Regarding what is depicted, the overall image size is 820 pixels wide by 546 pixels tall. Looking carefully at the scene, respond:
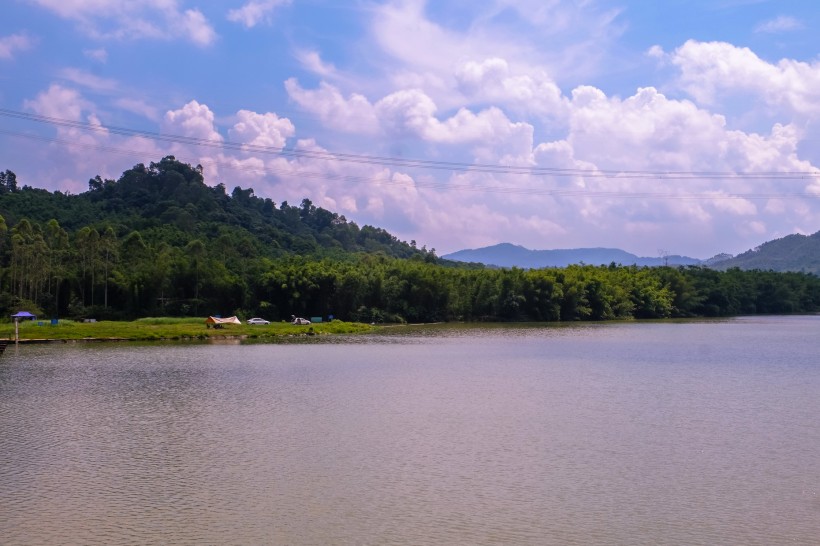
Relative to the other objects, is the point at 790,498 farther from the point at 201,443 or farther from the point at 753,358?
the point at 753,358

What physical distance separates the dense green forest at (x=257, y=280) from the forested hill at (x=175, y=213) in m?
0.38

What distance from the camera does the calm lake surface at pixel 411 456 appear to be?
1171 cm

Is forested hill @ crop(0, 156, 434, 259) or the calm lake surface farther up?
forested hill @ crop(0, 156, 434, 259)

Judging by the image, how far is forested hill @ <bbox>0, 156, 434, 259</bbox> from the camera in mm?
88938

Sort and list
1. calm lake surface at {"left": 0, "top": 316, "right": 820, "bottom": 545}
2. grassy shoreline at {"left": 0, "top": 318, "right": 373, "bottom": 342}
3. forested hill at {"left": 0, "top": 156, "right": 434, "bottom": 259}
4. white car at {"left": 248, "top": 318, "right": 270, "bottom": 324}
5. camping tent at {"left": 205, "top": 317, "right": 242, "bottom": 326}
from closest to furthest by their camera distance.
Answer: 1. calm lake surface at {"left": 0, "top": 316, "right": 820, "bottom": 545}
2. grassy shoreline at {"left": 0, "top": 318, "right": 373, "bottom": 342}
3. camping tent at {"left": 205, "top": 317, "right": 242, "bottom": 326}
4. white car at {"left": 248, "top": 318, "right": 270, "bottom": 324}
5. forested hill at {"left": 0, "top": 156, "right": 434, "bottom": 259}

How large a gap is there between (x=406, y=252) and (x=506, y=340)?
389ft

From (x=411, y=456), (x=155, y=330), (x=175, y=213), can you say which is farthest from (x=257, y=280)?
(x=411, y=456)

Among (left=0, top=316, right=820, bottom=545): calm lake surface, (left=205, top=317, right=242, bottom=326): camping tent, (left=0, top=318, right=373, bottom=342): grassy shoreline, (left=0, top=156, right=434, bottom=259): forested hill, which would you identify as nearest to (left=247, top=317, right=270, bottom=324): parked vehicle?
(left=205, top=317, right=242, bottom=326): camping tent

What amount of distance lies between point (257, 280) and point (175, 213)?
122 feet

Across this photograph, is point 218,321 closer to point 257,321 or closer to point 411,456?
point 257,321

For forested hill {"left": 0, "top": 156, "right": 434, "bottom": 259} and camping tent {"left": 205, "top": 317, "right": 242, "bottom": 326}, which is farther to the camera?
forested hill {"left": 0, "top": 156, "right": 434, "bottom": 259}

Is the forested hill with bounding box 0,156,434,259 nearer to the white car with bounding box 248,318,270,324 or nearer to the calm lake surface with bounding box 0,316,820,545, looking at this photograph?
the white car with bounding box 248,318,270,324

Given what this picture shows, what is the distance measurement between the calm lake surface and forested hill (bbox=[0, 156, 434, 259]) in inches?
2239

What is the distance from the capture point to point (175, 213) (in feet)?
340
